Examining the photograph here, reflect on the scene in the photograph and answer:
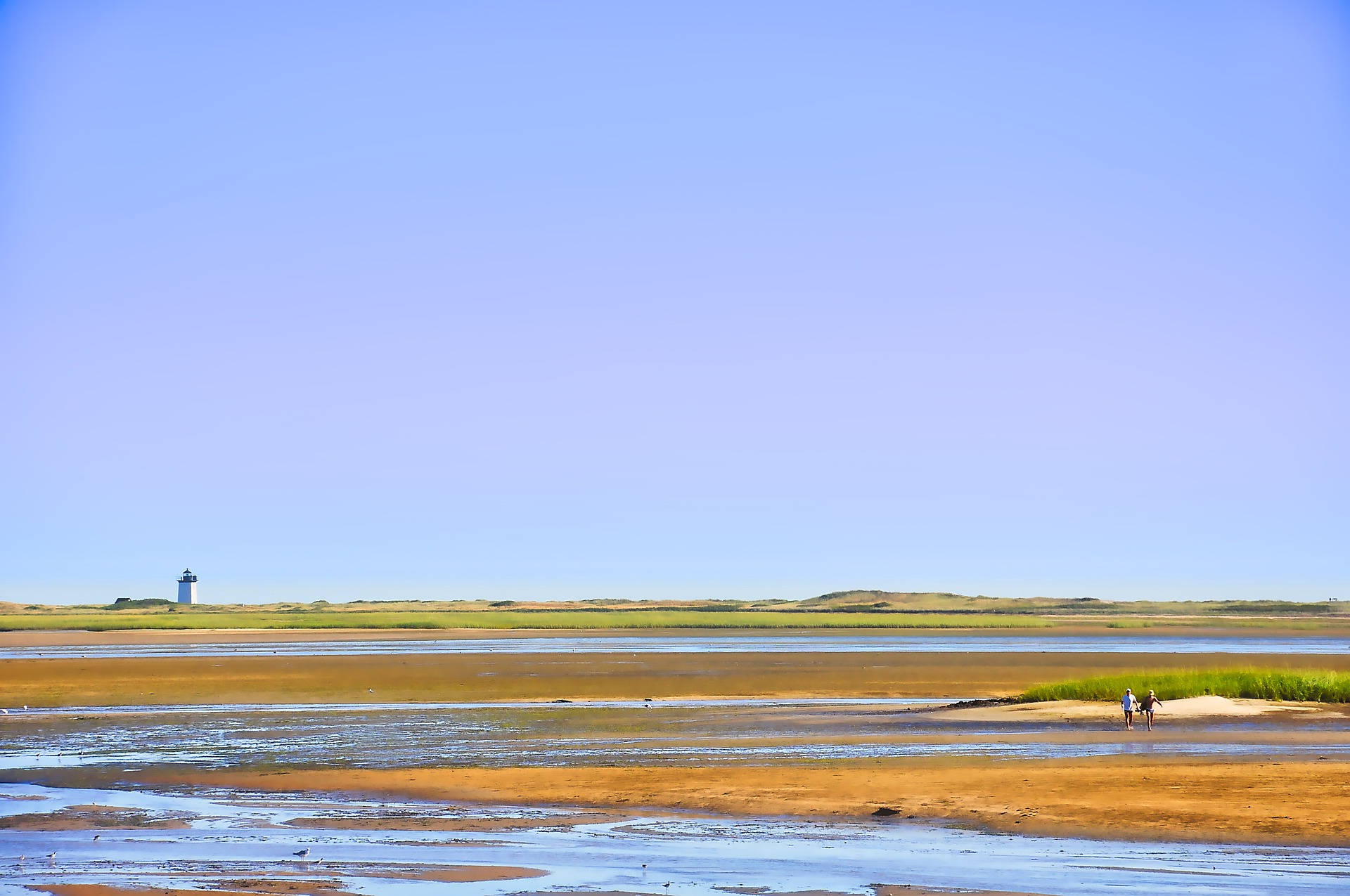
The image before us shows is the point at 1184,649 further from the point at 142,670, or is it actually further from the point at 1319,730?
the point at 142,670

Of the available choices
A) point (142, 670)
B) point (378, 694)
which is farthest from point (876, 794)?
point (142, 670)

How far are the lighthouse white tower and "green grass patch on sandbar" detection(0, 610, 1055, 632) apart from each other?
9.35m

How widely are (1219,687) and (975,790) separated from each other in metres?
18.8

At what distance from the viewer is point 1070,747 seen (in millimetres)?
28859

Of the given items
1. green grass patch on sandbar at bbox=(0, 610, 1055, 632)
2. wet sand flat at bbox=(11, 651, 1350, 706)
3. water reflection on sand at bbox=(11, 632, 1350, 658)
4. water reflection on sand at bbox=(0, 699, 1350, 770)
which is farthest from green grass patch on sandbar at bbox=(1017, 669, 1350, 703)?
green grass patch on sandbar at bbox=(0, 610, 1055, 632)

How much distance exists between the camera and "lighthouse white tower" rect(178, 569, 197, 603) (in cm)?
16688

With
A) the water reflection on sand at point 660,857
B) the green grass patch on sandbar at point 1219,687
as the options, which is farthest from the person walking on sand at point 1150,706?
the water reflection on sand at point 660,857

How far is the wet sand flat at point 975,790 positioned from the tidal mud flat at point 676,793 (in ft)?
0.30

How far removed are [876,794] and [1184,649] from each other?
64582 millimetres

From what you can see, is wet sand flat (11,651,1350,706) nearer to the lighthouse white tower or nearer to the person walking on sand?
the person walking on sand

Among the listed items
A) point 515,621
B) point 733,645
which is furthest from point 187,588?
point 733,645

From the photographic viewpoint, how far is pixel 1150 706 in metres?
32.9

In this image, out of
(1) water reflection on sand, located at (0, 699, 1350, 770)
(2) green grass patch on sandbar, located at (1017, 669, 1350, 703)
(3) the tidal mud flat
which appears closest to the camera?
(3) the tidal mud flat

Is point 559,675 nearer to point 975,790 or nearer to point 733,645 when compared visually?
point 733,645
